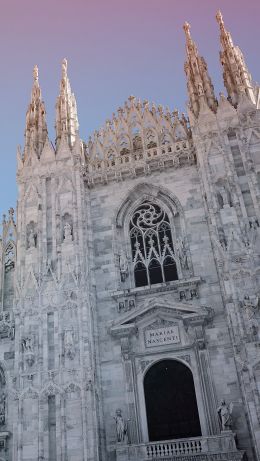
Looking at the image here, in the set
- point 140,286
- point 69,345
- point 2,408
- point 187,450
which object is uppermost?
point 140,286

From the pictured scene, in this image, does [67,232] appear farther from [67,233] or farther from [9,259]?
[9,259]

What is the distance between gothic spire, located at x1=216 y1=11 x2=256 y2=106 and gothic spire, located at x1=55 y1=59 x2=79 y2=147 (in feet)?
20.7

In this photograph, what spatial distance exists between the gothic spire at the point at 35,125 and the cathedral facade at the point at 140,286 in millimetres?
112

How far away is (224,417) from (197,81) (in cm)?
1254

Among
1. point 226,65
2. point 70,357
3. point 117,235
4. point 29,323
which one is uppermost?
point 226,65

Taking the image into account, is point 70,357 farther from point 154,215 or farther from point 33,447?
point 154,215

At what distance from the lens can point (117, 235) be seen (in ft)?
59.7

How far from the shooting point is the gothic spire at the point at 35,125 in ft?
67.0

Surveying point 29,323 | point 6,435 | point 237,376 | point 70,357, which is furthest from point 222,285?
point 6,435

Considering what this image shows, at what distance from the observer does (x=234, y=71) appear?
19.5 m

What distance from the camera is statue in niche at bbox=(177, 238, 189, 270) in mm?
16766

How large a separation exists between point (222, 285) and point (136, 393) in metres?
4.16

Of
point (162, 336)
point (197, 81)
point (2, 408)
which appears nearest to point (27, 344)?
point (2, 408)

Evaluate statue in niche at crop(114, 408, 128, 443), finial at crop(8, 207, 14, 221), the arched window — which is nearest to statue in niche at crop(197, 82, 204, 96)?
the arched window
